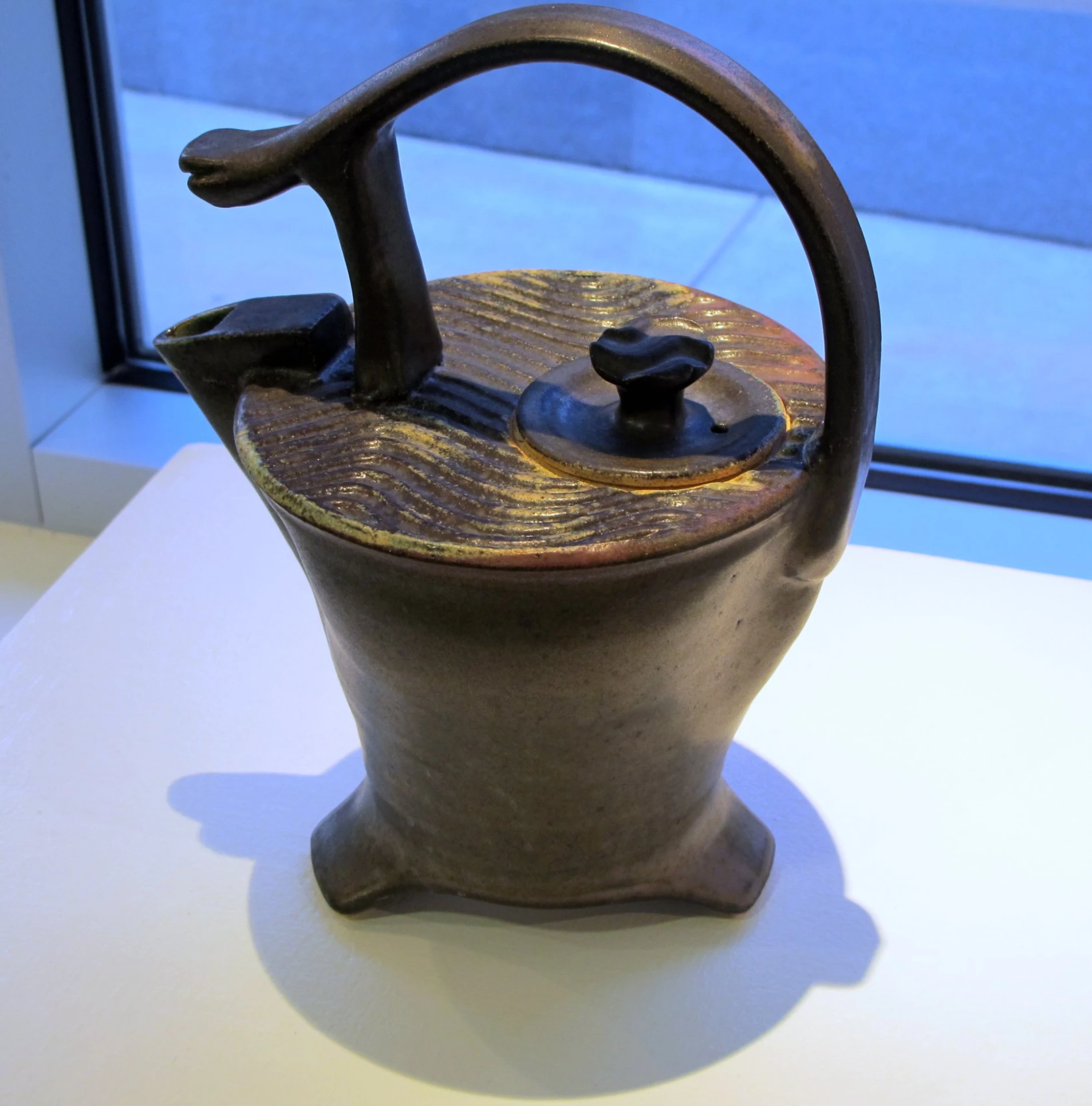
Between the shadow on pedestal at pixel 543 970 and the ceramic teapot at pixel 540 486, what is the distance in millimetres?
41

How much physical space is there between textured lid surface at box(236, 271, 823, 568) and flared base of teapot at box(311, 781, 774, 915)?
0.27 metres

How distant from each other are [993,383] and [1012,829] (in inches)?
32.9

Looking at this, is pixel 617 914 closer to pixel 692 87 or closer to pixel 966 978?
pixel 966 978

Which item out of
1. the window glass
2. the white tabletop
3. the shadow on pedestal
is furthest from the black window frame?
the shadow on pedestal

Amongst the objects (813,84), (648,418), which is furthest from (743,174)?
(648,418)

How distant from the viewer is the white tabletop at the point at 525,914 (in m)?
0.80

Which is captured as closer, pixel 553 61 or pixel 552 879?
pixel 553 61

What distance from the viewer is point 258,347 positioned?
2.54ft

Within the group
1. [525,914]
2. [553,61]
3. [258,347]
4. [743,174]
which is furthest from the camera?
[743,174]

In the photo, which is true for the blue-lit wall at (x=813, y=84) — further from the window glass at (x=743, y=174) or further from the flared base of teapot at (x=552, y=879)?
the flared base of teapot at (x=552, y=879)

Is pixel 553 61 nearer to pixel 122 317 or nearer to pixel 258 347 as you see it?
pixel 258 347

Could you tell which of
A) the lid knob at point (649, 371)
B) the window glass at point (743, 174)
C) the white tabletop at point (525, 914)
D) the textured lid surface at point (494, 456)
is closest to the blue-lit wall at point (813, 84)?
the window glass at point (743, 174)

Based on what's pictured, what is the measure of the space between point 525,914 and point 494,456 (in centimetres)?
35

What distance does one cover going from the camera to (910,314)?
1.74m
